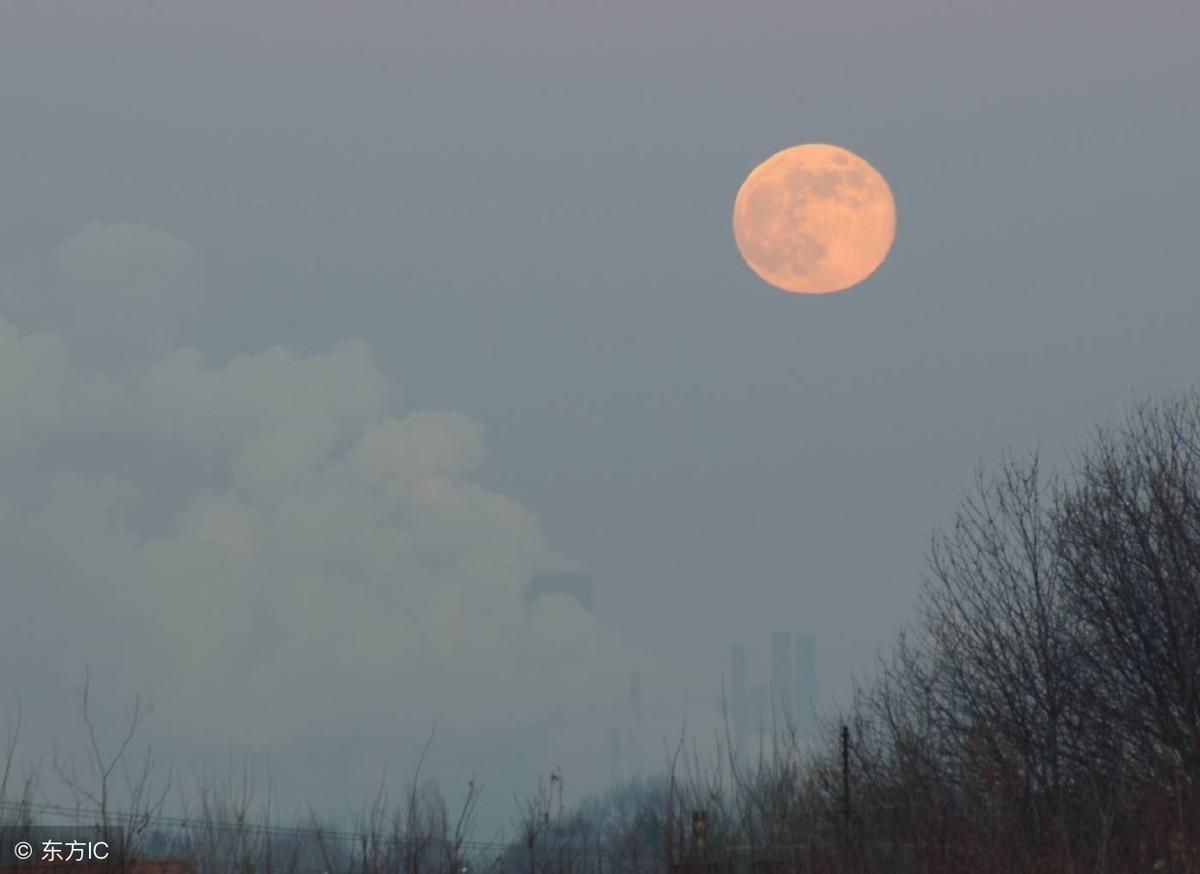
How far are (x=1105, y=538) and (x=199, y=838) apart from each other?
17.5 meters

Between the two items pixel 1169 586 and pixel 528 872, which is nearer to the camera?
pixel 528 872

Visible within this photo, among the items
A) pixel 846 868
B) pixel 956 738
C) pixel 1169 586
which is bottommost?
pixel 846 868

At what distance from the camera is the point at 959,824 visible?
44.1ft

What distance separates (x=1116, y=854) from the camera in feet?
47.7

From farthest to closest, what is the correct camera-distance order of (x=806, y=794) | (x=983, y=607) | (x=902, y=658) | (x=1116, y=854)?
1. (x=902, y=658)
2. (x=983, y=607)
3. (x=1116, y=854)
4. (x=806, y=794)

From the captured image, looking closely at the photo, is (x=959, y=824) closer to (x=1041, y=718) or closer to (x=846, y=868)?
(x=846, y=868)

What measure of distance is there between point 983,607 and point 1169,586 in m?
3.29

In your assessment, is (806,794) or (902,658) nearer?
(806,794)

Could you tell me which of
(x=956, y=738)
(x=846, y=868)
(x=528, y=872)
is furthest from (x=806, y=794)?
(x=956, y=738)

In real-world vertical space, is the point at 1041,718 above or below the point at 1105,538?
below

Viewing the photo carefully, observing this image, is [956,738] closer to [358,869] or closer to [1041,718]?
[1041,718]

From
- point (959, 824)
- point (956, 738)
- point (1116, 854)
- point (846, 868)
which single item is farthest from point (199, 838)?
point (956, 738)

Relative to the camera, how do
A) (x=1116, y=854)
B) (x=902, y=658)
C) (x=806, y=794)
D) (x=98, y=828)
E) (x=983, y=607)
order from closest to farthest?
1. (x=98, y=828)
2. (x=806, y=794)
3. (x=1116, y=854)
4. (x=983, y=607)
5. (x=902, y=658)

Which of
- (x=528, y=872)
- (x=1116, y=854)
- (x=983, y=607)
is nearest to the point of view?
(x=528, y=872)
